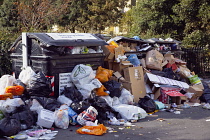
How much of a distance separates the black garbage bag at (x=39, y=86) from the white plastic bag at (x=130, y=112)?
4.64 ft

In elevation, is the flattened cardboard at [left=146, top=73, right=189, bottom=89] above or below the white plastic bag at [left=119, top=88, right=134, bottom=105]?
above

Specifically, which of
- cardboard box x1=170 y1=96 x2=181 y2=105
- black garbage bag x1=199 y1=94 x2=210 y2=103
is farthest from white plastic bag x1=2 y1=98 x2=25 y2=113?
black garbage bag x1=199 y1=94 x2=210 y2=103

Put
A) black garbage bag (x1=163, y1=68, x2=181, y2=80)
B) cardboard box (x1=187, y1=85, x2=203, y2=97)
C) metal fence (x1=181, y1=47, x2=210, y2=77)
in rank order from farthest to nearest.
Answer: metal fence (x1=181, y1=47, x2=210, y2=77)
black garbage bag (x1=163, y1=68, x2=181, y2=80)
cardboard box (x1=187, y1=85, x2=203, y2=97)

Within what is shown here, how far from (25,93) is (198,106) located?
4.13 meters

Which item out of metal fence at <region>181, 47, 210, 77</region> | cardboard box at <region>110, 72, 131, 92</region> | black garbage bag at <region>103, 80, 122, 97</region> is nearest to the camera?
black garbage bag at <region>103, 80, 122, 97</region>

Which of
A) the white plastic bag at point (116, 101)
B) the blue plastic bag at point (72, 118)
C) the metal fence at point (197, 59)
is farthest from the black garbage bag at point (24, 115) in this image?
the metal fence at point (197, 59)

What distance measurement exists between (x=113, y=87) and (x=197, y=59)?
6218 mm

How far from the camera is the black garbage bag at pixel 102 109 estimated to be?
17.7 ft

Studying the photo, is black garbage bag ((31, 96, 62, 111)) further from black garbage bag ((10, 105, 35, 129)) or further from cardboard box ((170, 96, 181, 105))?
cardboard box ((170, 96, 181, 105))

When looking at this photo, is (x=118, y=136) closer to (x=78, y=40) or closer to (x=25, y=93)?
(x=25, y=93)

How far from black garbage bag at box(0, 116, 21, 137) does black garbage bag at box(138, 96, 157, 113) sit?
2.77m

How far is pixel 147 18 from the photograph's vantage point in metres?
15.1

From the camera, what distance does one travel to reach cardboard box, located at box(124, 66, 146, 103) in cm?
675

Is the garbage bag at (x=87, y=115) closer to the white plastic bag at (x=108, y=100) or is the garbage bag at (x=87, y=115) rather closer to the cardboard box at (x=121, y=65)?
the white plastic bag at (x=108, y=100)
